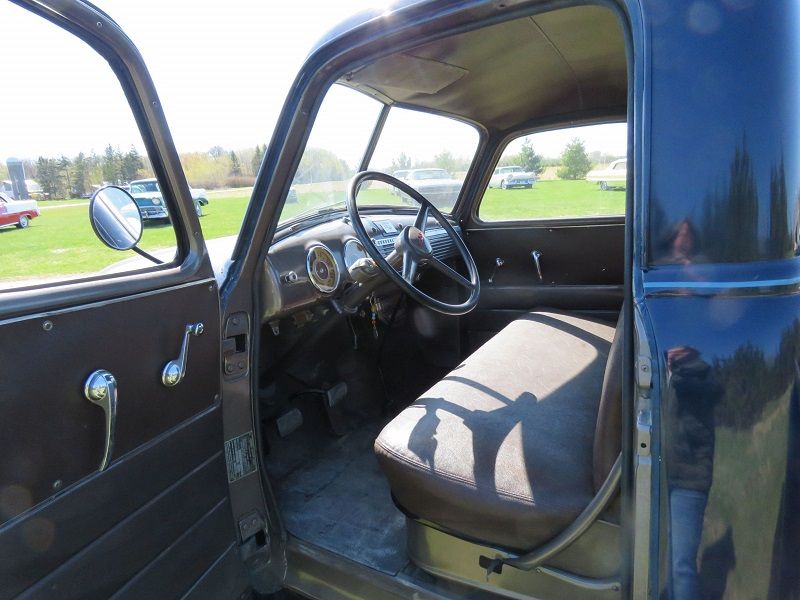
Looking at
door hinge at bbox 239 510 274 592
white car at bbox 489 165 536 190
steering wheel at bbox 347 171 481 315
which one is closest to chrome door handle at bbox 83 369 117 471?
door hinge at bbox 239 510 274 592

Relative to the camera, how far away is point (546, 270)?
3.25 m

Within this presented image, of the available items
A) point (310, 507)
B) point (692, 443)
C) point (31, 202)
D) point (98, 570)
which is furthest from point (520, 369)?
point (31, 202)

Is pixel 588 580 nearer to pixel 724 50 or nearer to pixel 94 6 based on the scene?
pixel 724 50

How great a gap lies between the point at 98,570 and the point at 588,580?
3.64ft

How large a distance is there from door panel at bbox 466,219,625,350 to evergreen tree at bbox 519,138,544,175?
0.32 metres

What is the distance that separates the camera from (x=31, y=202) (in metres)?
1.10

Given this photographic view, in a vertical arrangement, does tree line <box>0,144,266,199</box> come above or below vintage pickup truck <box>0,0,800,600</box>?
above

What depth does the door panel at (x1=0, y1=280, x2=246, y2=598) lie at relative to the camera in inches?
41.2

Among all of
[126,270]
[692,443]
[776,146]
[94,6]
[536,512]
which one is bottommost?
[536,512]

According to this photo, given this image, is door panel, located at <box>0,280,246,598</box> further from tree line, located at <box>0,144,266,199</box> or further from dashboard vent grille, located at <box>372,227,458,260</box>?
dashboard vent grille, located at <box>372,227,458,260</box>

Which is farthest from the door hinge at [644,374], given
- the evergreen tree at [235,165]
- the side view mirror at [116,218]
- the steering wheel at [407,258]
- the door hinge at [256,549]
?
the evergreen tree at [235,165]

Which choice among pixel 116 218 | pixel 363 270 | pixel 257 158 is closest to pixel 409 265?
pixel 363 270

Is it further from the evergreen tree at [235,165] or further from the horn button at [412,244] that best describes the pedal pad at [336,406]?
the evergreen tree at [235,165]

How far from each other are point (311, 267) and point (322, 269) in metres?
0.08
